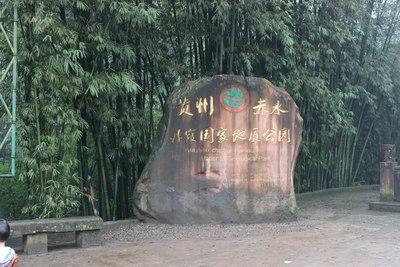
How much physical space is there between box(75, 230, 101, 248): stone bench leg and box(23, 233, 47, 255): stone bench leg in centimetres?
40

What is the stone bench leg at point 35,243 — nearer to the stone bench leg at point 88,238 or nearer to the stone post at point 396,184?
the stone bench leg at point 88,238

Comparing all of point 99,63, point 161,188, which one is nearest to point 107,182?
point 161,188

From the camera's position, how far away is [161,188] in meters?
6.17

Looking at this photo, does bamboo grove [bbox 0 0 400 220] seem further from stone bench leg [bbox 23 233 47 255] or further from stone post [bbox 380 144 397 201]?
stone post [bbox 380 144 397 201]

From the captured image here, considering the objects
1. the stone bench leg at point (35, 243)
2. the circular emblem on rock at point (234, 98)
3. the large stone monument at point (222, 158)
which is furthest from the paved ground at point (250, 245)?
the circular emblem on rock at point (234, 98)

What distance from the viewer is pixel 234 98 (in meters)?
6.38

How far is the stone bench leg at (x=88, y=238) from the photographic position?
520 centimetres

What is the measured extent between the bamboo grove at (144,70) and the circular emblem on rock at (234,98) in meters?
0.66

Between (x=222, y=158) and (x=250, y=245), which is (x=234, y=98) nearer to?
(x=222, y=158)

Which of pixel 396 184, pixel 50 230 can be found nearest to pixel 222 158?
pixel 50 230

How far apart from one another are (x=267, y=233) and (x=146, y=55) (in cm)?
283

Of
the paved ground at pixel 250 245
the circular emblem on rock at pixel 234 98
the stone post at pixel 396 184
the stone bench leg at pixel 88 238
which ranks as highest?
the circular emblem on rock at pixel 234 98

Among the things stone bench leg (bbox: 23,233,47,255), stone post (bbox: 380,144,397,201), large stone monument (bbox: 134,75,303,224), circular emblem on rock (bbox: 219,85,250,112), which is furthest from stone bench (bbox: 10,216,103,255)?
stone post (bbox: 380,144,397,201)

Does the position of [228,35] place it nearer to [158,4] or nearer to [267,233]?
[158,4]
